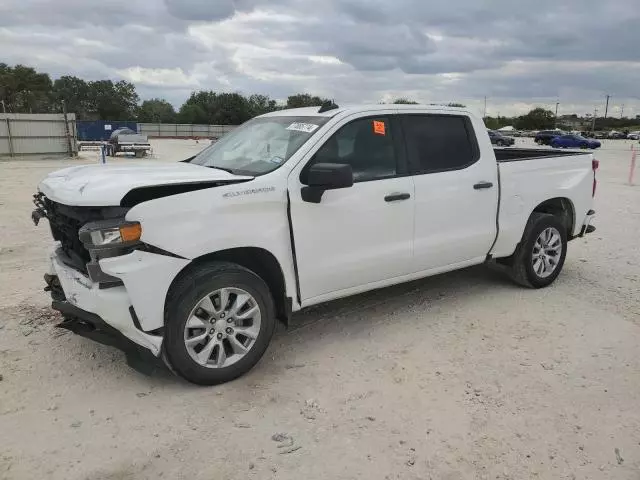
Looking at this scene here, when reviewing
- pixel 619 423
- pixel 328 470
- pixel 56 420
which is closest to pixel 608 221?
pixel 619 423

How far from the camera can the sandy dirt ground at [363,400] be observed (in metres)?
2.94

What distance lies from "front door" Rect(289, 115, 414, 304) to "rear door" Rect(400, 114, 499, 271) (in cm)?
17

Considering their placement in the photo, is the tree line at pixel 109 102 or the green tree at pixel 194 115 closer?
the tree line at pixel 109 102

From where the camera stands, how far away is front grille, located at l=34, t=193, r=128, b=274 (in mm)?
3383

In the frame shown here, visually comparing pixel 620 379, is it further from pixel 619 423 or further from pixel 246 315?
pixel 246 315

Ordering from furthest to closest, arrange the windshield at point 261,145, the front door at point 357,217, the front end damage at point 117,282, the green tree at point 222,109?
the green tree at point 222,109, the windshield at point 261,145, the front door at point 357,217, the front end damage at point 117,282

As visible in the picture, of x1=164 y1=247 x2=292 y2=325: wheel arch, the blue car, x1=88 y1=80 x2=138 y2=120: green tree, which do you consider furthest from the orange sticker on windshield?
x1=88 y1=80 x2=138 y2=120: green tree

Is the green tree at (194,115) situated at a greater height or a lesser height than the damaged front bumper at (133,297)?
greater

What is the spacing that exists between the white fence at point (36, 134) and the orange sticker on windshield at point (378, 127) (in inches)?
1091

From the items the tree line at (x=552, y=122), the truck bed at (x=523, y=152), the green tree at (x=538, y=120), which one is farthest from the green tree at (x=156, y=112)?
the truck bed at (x=523, y=152)

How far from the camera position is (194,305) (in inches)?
137

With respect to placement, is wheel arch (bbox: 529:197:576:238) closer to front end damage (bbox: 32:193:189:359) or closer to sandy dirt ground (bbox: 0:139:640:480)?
sandy dirt ground (bbox: 0:139:640:480)

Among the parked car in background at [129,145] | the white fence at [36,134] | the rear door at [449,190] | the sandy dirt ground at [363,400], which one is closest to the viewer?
the sandy dirt ground at [363,400]

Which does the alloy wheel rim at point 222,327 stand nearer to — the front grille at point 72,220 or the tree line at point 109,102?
the front grille at point 72,220
